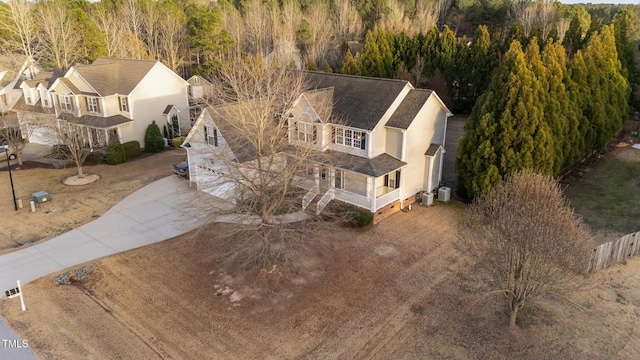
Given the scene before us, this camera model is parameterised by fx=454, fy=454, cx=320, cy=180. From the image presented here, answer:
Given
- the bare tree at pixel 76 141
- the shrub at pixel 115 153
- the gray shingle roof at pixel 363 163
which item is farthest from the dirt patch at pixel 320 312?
the shrub at pixel 115 153

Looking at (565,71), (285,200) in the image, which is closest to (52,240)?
(285,200)

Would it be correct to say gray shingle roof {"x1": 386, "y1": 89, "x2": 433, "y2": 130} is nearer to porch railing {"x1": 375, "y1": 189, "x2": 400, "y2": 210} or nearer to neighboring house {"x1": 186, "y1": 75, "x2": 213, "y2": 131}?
porch railing {"x1": 375, "y1": 189, "x2": 400, "y2": 210}

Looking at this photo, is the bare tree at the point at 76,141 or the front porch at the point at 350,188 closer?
the front porch at the point at 350,188

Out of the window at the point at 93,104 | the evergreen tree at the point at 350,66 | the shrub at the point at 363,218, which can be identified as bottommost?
the shrub at the point at 363,218

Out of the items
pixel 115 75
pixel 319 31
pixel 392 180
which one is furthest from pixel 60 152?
pixel 319 31

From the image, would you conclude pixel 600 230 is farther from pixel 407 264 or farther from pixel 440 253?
pixel 407 264

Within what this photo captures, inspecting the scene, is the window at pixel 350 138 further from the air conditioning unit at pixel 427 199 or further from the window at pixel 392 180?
the air conditioning unit at pixel 427 199

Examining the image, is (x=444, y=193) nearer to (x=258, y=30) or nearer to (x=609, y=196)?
(x=609, y=196)
